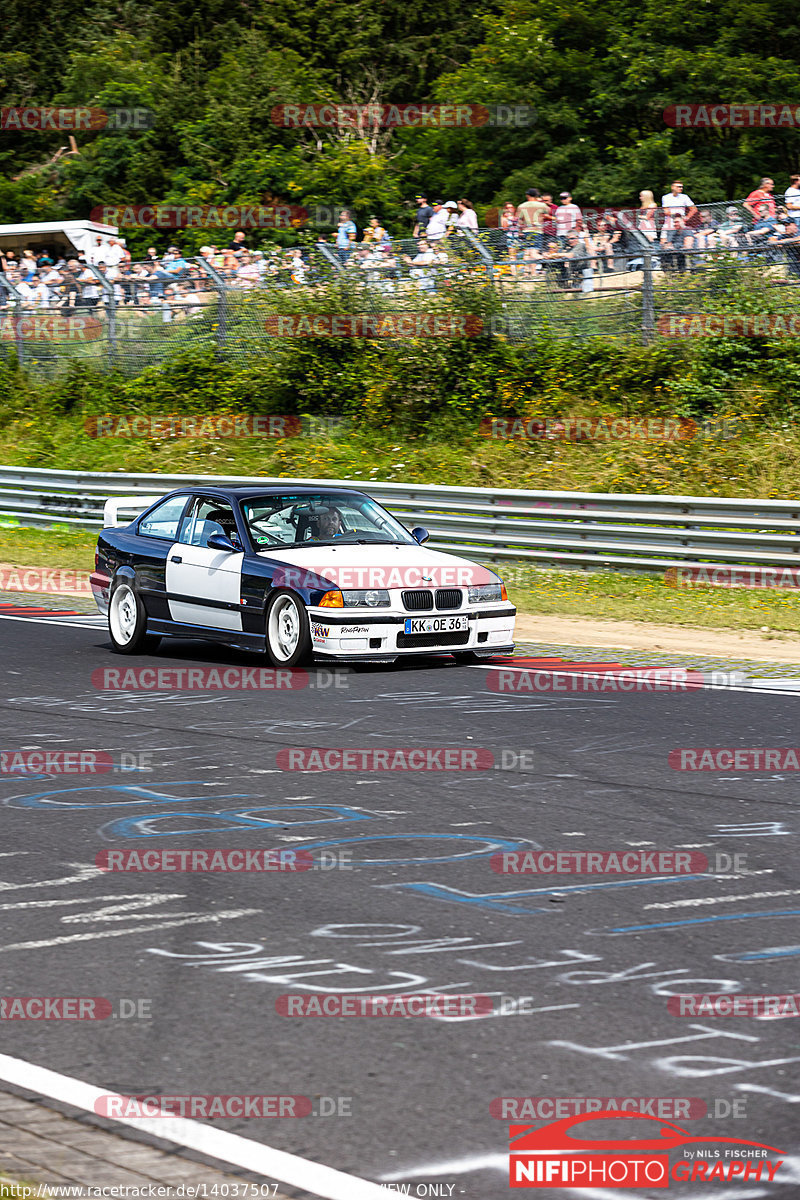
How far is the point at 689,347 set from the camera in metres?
23.0

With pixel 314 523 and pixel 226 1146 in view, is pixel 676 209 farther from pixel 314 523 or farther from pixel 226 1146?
pixel 226 1146

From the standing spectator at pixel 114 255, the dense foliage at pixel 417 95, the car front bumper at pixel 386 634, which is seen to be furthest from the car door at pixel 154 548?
the dense foliage at pixel 417 95

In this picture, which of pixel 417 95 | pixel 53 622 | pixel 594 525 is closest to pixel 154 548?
pixel 53 622

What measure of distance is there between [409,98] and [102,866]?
2230 inches

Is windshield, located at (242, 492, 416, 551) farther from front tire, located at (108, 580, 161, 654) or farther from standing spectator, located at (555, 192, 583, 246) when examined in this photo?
standing spectator, located at (555, 192, 583, 246)

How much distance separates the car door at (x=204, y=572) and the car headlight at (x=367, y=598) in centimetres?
Answer: 109

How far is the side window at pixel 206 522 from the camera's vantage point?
1342cm

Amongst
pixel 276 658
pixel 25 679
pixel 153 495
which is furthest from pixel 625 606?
pixel 153 495

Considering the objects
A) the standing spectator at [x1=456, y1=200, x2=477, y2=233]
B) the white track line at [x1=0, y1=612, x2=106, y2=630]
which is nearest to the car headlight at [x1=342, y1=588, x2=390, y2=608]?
the white track line at [x1=0, y1=612, x2=106, y2=630]

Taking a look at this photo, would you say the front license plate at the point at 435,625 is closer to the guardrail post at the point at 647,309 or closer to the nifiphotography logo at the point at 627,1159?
the nifiphotography logo at the point at 627,1159

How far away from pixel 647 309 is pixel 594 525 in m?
5.84

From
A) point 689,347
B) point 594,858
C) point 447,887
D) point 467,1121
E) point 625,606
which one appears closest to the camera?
point 467,1121

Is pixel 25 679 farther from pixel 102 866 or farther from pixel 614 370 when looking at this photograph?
pixel 614 370

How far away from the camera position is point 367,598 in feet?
40.4
